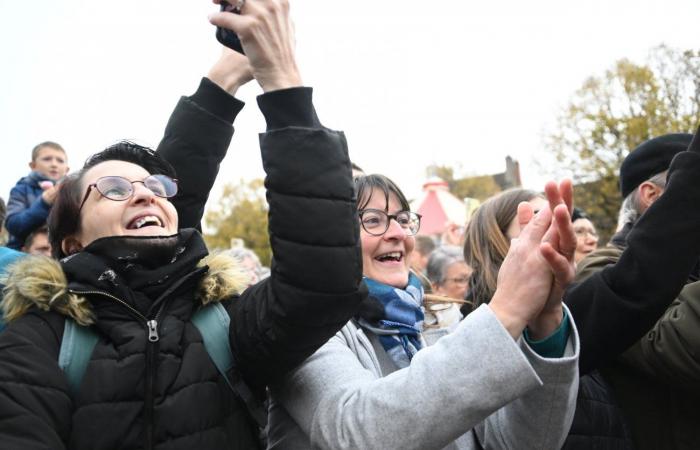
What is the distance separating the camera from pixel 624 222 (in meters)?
2.94

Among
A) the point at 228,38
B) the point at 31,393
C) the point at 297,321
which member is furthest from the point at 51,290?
the point at 228,38

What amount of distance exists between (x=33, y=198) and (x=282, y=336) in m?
4.39

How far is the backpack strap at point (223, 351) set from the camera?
1.72m

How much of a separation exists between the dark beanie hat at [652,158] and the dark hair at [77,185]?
1974mm

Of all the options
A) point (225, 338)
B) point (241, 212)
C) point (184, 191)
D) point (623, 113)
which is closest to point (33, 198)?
point (184, 191)

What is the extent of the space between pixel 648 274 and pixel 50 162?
211 inches

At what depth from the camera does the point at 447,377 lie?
4.82ft

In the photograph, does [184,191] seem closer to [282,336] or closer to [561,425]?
[282,336]

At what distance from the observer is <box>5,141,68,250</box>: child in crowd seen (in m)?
4.25

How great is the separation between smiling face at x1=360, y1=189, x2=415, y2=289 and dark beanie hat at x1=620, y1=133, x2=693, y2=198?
3.78 ft

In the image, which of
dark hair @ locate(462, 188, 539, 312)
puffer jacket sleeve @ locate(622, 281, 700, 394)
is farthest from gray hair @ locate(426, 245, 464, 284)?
puffer jacket sleeve @ locate(622, 281, 700, 394)

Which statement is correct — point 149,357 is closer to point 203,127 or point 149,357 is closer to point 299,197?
point 299,197

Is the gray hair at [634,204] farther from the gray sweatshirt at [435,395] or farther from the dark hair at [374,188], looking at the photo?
the gray sweatshirt at [435,395]

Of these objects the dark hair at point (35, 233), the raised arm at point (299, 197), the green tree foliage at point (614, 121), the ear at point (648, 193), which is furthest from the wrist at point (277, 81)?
the green tree foliage at point (614, 121)
